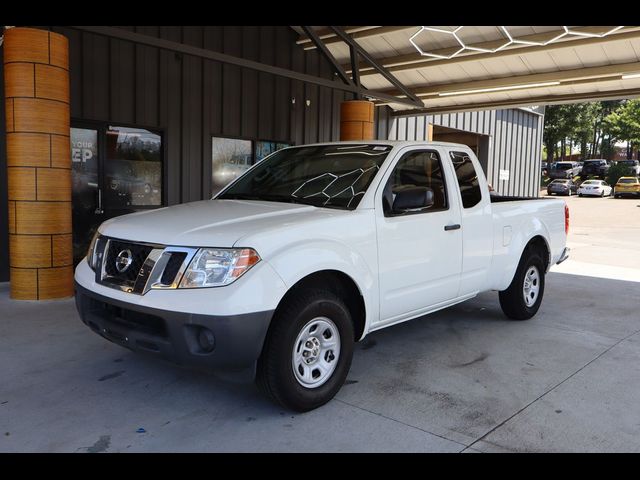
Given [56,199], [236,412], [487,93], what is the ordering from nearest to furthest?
1. [236,412]
2. [56,199]
3. [487,93]

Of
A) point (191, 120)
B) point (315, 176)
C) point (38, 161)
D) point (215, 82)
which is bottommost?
point (315, 176)

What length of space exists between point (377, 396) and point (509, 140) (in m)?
18.4

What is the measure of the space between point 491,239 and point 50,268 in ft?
16.2

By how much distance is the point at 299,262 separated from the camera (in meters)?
3.54

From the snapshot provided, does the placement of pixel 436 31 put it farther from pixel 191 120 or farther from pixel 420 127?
pixel 420 127

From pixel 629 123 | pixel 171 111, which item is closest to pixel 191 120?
pixel 171 111

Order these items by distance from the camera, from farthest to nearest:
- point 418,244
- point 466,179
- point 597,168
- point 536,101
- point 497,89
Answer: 1. point 597,168
2. point 536,101
3. point 497,89
4. point 466,179
5. point 418,244

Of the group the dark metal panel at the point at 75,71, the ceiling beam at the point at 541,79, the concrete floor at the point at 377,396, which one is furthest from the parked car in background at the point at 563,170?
the dark metal panel at the point at 75,71

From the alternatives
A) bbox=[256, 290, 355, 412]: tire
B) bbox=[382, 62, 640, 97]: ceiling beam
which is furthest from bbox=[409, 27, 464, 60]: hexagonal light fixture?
bbox=[256, 290, 355, 412]: tire

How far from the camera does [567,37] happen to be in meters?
8.84

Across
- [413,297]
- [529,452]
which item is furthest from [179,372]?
[529,452]
